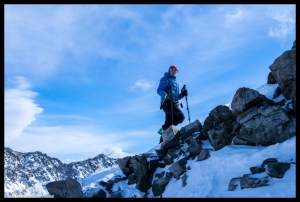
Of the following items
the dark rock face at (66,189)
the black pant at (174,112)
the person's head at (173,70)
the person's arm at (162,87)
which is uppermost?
the person's head at (173,70)

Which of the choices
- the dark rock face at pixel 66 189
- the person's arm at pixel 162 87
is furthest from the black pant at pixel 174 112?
the dark rock face at pixel 66 189

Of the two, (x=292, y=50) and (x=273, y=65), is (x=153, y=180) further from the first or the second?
(x=292, y=50)

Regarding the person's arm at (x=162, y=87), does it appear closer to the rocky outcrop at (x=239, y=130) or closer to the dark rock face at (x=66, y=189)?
the rocky outcrop at (x=239, y=130)

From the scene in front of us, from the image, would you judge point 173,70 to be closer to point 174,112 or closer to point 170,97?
point 170,97

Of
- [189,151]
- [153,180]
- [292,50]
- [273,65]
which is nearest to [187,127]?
[189,151]

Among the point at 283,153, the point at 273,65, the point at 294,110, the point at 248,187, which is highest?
the point at 273,65

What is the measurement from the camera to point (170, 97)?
546 inches

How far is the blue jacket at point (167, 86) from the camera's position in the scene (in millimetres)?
14102

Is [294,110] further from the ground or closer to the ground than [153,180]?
further from the ground

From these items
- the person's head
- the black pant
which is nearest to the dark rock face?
the black pant

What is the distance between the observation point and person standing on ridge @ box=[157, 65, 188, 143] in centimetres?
1404

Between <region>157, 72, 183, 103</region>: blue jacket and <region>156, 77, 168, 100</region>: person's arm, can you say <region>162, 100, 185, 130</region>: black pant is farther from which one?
<region>156, 77, 168, 100</region>: person's arm

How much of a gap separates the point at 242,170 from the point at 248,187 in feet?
3.46

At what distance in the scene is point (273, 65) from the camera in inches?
448
